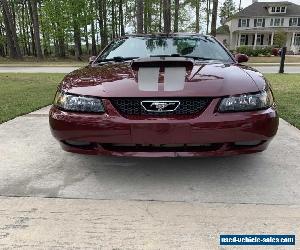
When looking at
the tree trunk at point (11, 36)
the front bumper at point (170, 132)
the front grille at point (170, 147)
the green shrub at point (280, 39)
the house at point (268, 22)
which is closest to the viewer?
the front bumper at point (170, 132)

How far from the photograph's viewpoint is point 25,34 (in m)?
48.1

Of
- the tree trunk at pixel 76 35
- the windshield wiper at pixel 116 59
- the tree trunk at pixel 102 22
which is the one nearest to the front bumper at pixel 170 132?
the windshield wiper at pixel 116 59

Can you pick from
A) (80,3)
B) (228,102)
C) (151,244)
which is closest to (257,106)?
(228,102)

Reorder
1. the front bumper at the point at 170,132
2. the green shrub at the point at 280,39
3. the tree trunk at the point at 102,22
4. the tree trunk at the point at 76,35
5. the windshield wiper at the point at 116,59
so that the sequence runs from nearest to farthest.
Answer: the front bumper at the point at 170,132 < the windshield wiper at the point at 116,59 < the tree trunk at the point at 76,35 < the tree trunk at the point at 102,22 < the green shrub at the point at 280,39

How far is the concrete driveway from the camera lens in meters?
2.17

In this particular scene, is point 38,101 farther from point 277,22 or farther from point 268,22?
point 277,22

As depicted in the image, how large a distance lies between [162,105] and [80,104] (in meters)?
0.65

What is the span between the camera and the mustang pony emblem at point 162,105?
8.57 ft

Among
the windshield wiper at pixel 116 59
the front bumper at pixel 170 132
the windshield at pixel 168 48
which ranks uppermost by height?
the windshield at pixel 168 48

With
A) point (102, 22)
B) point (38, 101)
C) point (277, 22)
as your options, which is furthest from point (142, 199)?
point (277, 22)

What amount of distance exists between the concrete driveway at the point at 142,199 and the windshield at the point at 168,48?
4.05 feet

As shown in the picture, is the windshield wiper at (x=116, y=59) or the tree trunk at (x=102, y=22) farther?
the tree trunk at (x=102, y=22)

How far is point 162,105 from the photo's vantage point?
8.58ft

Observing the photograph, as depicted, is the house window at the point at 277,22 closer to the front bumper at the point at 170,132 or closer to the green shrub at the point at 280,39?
the green shrub at the point at 280,39
